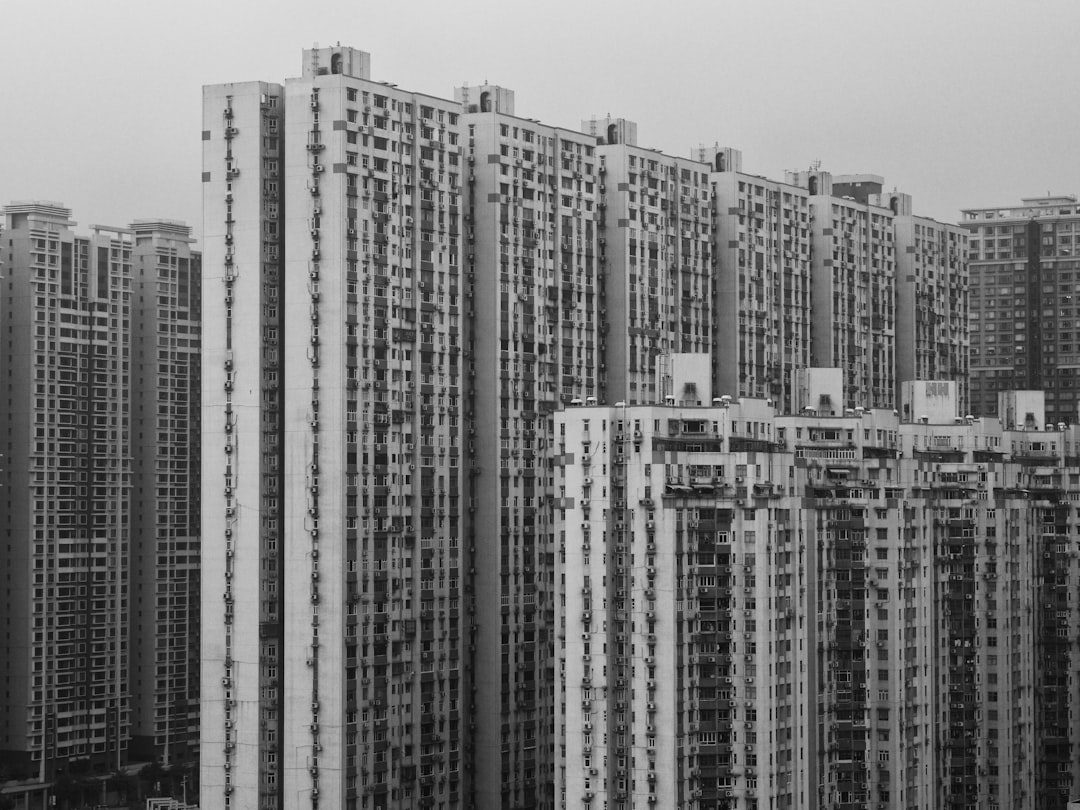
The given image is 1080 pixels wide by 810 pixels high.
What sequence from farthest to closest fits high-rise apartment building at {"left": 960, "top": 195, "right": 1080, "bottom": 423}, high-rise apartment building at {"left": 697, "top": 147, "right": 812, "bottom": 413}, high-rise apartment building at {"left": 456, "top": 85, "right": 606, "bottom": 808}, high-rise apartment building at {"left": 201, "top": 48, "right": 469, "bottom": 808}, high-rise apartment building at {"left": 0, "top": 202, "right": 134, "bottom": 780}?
high-rise apartment building at {"left": 960, "top": 195, "right": 1080, "bottom": 423} < high-rise apartment building at {"left": 0, "top": 202, "right": 134, "bottom": 780} < high-rise apartment building at {"left": 697, "top": 147, "right": 812, "bottom": 413} < high-rise apartment building at {"left": 456, "top": 85, "right": 606, "bottom": 808} < high-rise apartment building at {"left": 201, "top": 48, "right": 469, "bottom": 808}

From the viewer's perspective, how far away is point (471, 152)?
85.1 m

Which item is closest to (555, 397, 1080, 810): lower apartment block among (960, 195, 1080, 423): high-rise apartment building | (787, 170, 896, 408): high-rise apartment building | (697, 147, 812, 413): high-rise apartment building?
(697, 147, 812, 413): high-rise apartment building

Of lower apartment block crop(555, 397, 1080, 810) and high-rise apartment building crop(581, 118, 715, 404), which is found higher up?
high-rise apartment building crop(581, 118, 715, 404)

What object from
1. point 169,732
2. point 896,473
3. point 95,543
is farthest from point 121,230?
point 896,473

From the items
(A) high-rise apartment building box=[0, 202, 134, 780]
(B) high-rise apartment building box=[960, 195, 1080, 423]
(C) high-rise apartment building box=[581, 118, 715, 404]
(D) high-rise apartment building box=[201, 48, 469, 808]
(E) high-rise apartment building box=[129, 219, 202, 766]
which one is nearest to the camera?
(D) high-rise apartment building box=[201, 48, 469, 808]

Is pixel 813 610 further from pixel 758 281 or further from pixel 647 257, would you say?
pixel 758 281

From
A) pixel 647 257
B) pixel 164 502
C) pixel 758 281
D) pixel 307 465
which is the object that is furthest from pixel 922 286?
pixel 307 465

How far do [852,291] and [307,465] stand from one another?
4209cm

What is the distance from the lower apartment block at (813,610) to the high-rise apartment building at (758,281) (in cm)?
1468

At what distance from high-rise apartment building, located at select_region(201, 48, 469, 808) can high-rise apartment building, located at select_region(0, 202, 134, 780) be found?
46.2 metres

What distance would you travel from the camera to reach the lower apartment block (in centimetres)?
6981

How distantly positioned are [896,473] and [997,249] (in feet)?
212

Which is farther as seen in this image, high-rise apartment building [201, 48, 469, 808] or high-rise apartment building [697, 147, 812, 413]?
high-rise apartment building [697, 147, 812, 413]

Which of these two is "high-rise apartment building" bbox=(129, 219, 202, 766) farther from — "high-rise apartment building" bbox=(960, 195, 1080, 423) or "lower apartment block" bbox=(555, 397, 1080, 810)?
"lower apartment block" bbox=(555, 397, 1080, 810)
